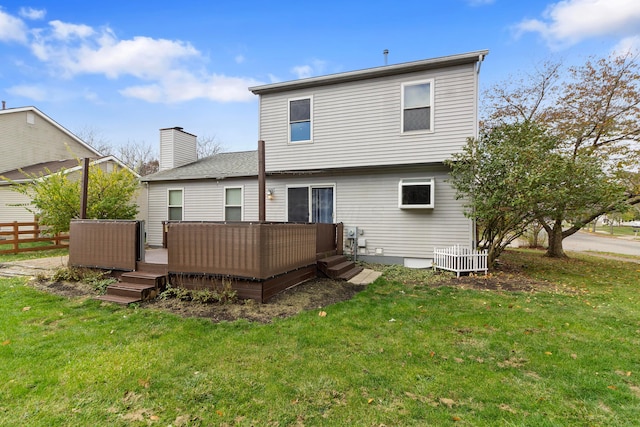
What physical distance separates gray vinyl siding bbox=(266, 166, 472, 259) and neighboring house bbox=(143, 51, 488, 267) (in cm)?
3

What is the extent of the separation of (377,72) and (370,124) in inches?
53.6

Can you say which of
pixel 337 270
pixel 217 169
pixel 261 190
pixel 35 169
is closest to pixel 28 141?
pixel 35 169

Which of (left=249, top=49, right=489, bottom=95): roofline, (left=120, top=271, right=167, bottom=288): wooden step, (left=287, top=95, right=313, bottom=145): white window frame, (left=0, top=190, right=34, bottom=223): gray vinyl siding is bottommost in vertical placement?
(left=120, top=271, right=167, bottom=288): wooden step

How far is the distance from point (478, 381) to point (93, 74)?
21.2 meters

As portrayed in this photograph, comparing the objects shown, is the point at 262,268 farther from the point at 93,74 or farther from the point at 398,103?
the point at 93,74

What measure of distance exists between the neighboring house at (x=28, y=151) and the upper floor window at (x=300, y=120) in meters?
8.10

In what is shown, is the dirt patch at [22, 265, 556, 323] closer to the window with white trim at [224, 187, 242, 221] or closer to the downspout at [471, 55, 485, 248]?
the downspout at [471, 55, 485, 248]

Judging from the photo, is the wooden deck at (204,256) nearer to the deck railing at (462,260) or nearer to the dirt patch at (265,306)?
the dirt patch at (265,306)

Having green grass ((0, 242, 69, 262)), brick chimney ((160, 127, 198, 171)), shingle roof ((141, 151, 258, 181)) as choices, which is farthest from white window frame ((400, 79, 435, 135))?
green grass ((0, 242, 69, 262))

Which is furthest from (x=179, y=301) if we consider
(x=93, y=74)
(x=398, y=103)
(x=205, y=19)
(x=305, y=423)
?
(x=93, y=74)

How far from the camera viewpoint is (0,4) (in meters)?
9.18

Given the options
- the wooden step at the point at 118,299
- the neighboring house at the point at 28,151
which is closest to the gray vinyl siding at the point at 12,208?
the neighboring house at the point at 28,151

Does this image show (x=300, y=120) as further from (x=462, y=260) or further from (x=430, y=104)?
(x=462, y=260)

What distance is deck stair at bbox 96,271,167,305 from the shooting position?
5.06 m
